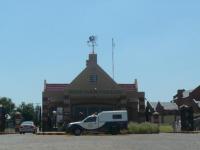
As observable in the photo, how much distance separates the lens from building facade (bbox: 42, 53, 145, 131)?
68.1 m

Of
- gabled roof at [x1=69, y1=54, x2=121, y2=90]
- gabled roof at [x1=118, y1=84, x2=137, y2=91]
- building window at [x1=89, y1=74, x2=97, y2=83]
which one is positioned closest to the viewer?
gabled roof at [x1=69, y1=54, x2=121, y2=90]

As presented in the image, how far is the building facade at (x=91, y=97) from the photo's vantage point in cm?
6812

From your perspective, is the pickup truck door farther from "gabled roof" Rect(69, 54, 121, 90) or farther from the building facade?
"gabled roof" Rect(69, 54, 121, 90)

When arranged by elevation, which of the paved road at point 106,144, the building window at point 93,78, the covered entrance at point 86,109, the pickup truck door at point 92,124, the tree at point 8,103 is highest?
the tree at point 8,103

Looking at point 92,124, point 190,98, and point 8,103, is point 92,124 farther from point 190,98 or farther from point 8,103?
point 8,103

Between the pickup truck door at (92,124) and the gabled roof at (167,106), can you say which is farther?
the gabled roof at (167,106)

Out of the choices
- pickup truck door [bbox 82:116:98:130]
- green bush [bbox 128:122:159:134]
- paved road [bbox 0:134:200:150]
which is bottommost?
paved road [bbox 0:134:200:150]

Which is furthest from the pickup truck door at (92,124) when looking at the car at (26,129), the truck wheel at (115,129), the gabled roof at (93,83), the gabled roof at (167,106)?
the gabled roof at (167,106)

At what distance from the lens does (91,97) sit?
6812cm

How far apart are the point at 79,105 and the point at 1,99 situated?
335 feet

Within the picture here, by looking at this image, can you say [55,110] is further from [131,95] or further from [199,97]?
[199,97]

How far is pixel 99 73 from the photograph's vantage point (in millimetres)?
70062

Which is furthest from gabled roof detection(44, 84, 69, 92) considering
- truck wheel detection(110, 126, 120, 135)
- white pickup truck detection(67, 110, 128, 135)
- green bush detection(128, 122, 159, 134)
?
green bush detection(128, 122, 159, 134)

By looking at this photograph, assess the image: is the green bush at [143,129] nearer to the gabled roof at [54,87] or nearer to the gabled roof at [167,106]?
the gabled roof at [54,87]
